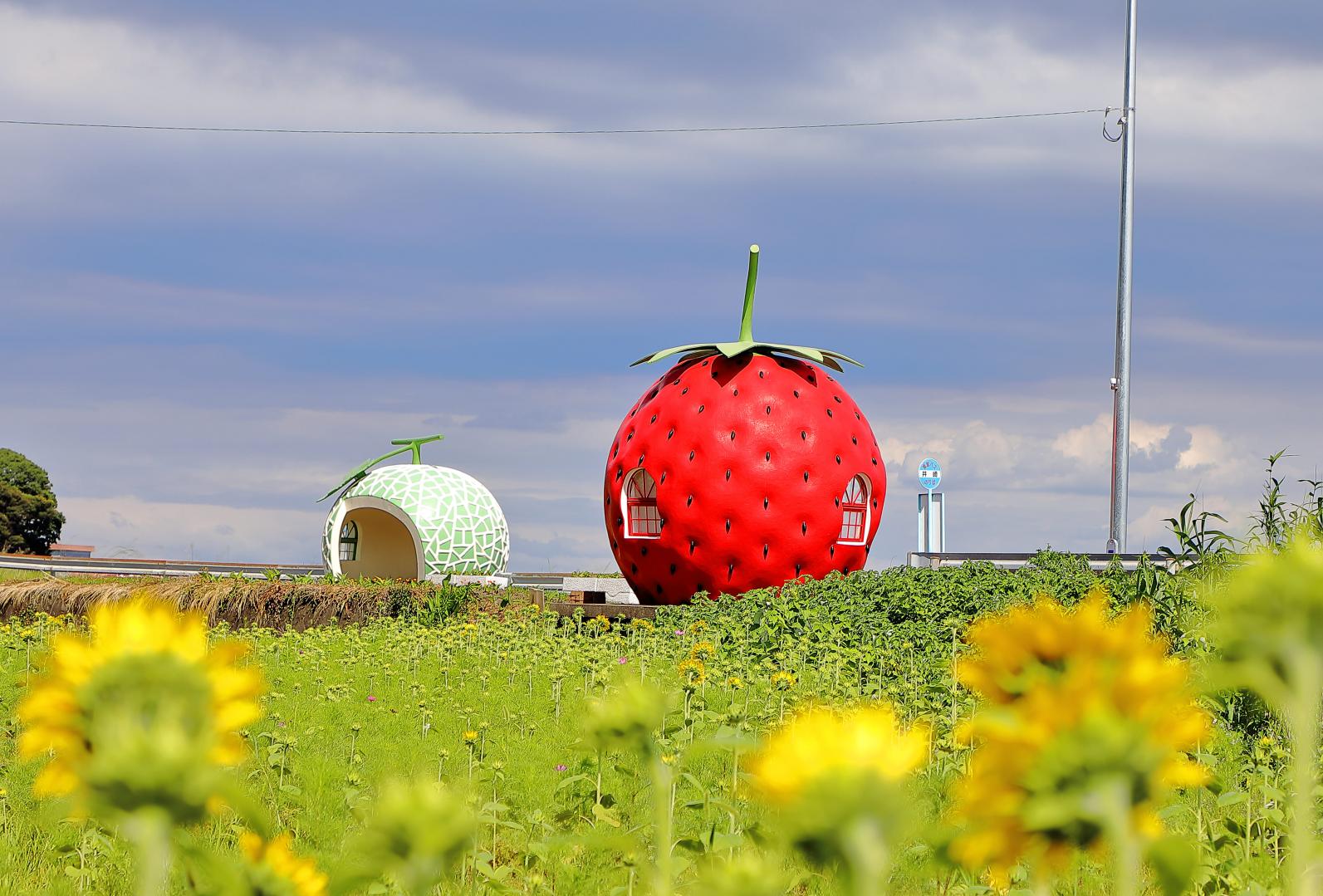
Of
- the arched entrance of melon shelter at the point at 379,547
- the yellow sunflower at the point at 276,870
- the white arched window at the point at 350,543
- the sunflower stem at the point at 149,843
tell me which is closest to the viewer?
the sunflower stem at the point at 149,843

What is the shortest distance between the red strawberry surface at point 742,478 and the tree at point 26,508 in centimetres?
3404

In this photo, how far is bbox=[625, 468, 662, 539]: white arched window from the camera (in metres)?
14.9

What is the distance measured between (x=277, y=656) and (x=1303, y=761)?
11.1 m

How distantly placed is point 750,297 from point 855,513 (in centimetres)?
323

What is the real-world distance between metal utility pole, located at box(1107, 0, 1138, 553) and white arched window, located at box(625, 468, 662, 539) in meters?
7.18

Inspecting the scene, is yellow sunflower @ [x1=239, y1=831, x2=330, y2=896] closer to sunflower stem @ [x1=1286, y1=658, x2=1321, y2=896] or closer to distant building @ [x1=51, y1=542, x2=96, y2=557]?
sunflower stem @ [x1=1286, y1=658, x2=1321, y2=896]

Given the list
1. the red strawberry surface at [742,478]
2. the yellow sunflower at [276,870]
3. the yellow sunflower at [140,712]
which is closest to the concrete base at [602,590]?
the red strawberry surface at [742,478]

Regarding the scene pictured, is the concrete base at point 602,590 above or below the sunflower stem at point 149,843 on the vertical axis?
below

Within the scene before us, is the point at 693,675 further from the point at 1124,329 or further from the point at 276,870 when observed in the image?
the point at 1124,329

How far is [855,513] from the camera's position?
49.3 feet

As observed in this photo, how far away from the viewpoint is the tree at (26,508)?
133ft

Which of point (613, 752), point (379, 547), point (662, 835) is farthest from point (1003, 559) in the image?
point (662, 835)

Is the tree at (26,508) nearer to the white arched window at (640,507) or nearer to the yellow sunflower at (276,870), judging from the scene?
the white arched window at (640,507)

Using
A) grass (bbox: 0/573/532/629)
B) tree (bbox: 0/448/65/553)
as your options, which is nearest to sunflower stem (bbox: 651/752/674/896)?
grass (bbox: 0/573/532/629)
